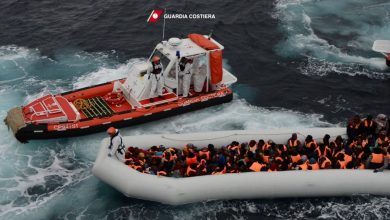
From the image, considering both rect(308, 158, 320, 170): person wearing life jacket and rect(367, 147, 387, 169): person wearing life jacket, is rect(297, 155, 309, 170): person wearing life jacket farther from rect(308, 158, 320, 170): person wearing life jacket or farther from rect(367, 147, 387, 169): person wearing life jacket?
rect(367, 147, 387, 169): person wearing life jacket

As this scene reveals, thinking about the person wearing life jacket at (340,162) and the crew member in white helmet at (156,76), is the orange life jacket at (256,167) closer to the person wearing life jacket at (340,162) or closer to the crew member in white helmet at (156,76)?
the person wearing life jacket at (340,162)

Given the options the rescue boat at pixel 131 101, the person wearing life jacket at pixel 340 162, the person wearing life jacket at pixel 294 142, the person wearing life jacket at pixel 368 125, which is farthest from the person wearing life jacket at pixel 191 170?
the person wearing life jacket at pixel 368 125

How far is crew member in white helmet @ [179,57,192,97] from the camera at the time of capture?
15023 millimetres

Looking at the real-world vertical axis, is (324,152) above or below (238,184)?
above

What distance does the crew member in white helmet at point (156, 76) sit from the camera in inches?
572

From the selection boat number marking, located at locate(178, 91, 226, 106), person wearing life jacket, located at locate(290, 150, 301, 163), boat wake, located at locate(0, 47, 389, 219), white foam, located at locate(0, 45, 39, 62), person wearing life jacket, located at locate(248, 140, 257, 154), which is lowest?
boat wake, located at locate(0, 47, 389, 219)

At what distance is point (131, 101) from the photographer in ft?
49.4

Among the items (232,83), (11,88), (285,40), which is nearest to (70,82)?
(11,88)

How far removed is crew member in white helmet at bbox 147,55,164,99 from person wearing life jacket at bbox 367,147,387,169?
6189mm

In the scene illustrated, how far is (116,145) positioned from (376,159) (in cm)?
606

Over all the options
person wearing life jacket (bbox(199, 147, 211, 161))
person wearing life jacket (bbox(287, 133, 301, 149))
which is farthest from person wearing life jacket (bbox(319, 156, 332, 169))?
person wearing life jacket (bbox(199, 147, 211, 161))

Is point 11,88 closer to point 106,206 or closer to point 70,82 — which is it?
point 70,82

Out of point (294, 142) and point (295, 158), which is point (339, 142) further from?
point (295, 158)

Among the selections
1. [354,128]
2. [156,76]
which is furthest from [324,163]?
[156,76]
